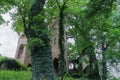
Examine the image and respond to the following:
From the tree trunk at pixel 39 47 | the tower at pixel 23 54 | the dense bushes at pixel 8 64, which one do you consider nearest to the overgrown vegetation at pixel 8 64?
the dense bushes at pixel 8 64

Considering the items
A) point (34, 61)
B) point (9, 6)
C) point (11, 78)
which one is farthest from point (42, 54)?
point (9, 6)

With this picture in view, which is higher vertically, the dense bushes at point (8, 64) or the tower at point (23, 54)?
the tower at point (23, 54)

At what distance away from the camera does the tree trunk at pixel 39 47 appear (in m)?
17.5

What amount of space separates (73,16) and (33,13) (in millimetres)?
3373

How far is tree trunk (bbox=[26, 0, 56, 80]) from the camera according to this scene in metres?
17.5

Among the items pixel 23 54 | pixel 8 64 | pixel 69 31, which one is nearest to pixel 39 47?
pixel 69 31

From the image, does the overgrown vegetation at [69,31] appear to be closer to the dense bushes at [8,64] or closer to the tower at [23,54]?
the dense bushes at [8,64]

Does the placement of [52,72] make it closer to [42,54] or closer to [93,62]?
[42,54]

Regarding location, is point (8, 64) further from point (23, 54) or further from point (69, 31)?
point (23, 54)

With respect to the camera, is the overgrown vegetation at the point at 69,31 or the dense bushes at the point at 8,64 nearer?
the overgrown vegetation at the point at 69,31

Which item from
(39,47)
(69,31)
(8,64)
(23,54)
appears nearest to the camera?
(39,47)

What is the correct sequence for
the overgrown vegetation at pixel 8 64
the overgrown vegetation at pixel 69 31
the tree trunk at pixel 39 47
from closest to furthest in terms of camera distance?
1. the tree trunk at pixel 39 47
2. the overgrown vegetation at pixel 69 31
3. the overgrown vegetation at pixel 8 64

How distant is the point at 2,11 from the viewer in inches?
773

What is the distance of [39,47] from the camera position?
18.3 m
